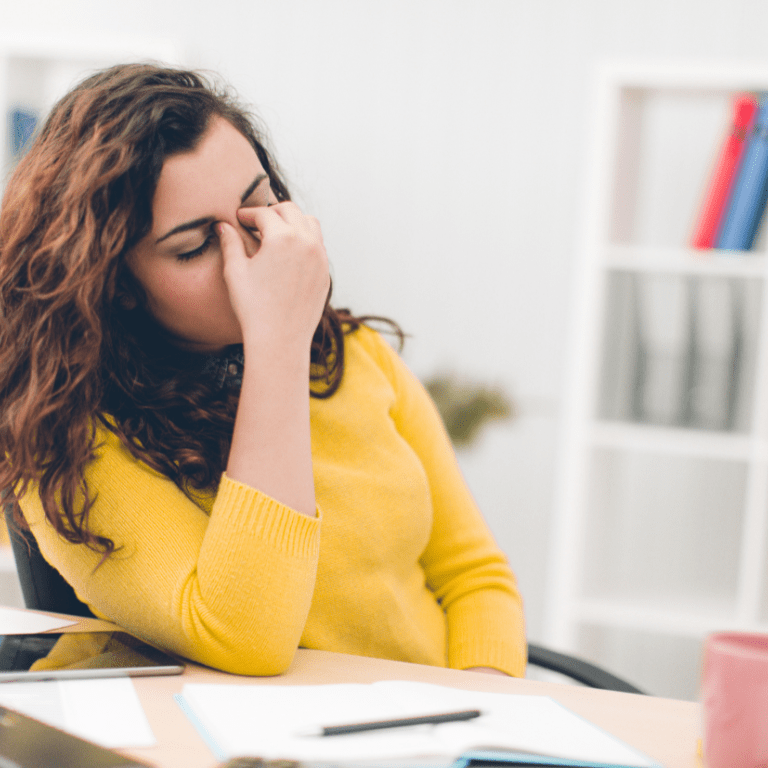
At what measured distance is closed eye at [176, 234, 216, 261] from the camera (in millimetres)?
959

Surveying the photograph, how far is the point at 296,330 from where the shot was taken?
36.0 inches

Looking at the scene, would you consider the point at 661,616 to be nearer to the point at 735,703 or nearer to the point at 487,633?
the point at 487,633

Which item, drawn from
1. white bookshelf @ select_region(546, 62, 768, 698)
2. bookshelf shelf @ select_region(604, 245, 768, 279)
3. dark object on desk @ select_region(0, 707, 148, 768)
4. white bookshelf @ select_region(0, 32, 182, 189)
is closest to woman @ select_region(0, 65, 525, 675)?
dark object on desk @ select_region(0, 707, 148, 768)

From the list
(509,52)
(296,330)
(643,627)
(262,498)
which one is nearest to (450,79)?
(509,52)

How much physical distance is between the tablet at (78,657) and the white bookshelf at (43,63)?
1.41 meters

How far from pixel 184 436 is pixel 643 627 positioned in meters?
1.42

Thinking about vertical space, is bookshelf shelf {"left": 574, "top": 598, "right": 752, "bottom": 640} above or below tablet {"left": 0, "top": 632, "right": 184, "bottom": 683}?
below

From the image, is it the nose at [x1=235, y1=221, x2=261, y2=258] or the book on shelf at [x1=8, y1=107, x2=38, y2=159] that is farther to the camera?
the book on shelf at [x1=8, y1=107, x2=38, y2=159]

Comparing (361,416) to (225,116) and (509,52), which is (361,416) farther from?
(509,52)

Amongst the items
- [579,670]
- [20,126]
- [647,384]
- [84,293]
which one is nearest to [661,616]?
[647,384]

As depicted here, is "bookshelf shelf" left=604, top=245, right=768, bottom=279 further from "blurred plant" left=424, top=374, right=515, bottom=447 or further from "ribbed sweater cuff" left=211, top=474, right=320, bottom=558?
"ribbed sweater cuff" left=211, top=474, right=320, bottom=558

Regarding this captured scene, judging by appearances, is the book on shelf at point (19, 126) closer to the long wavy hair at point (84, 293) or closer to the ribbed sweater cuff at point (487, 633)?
the long wavy hair at point (84, 293)

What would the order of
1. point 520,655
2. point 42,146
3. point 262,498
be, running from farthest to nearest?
point 520,655
point 42,146
point 262,498

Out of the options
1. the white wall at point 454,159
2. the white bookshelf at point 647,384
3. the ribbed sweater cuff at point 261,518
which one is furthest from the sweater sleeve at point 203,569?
the white wall at point 454,159
